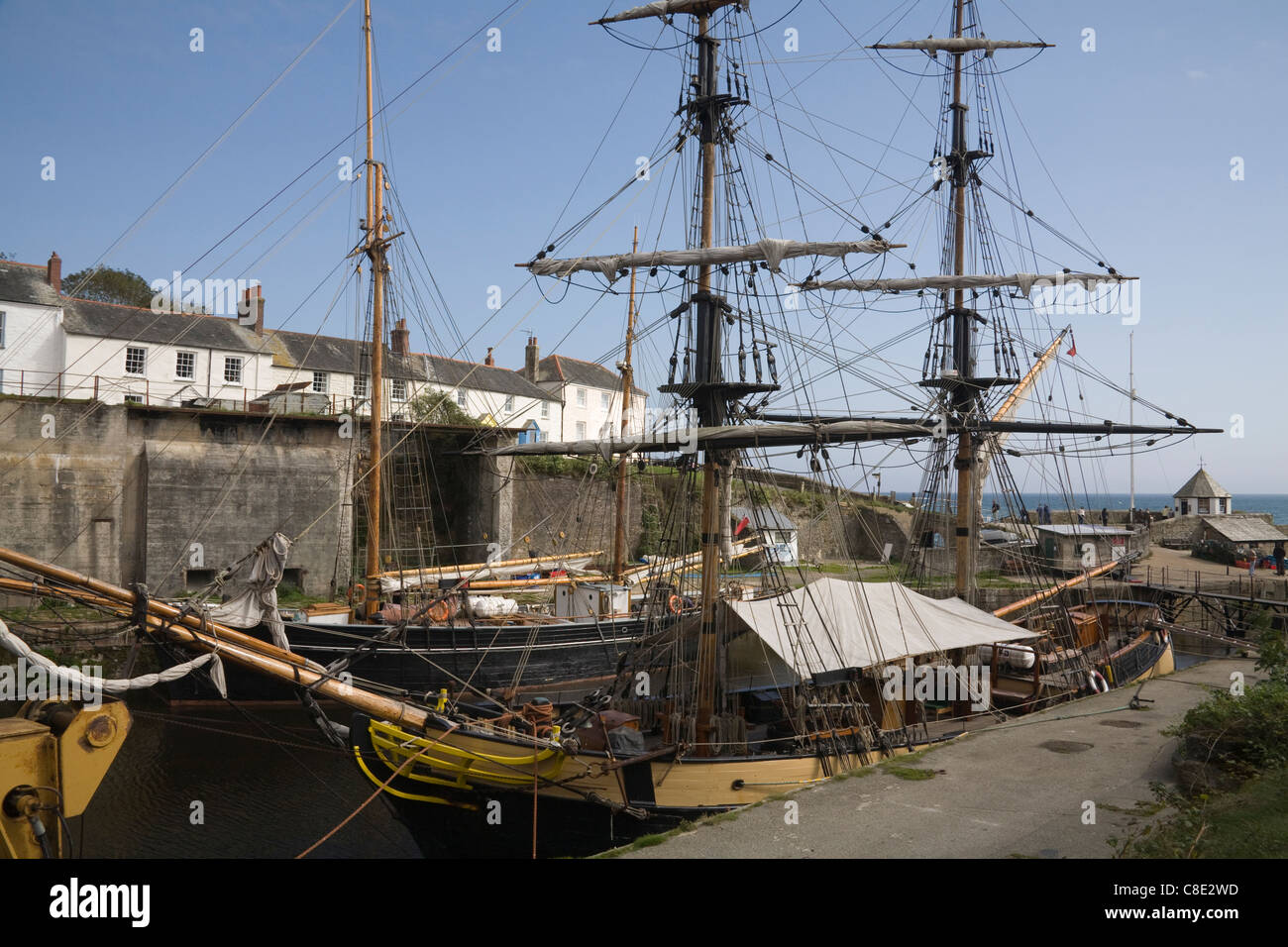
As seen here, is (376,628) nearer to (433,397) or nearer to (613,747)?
(613,747)

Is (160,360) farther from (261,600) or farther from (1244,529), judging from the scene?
(1244,529)

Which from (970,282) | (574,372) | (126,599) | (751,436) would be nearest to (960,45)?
(970,282)

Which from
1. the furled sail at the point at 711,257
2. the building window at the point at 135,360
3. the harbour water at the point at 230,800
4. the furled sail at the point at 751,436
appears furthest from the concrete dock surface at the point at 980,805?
the building window at the point at 135,360

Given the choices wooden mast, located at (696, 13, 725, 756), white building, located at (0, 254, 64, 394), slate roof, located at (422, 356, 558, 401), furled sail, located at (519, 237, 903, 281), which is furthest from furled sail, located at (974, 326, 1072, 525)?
white building, located at (0, 254, 64, 394)

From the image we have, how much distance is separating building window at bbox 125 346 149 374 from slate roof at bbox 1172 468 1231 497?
164 ft

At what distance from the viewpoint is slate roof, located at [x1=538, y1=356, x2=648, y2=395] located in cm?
5097

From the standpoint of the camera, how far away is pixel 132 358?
33.1 metres

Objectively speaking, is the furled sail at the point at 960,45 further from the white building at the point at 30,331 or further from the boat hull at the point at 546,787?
the white building at the point at 30,331

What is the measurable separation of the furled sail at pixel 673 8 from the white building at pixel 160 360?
13.9 m

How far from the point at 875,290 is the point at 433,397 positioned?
65.0 feet

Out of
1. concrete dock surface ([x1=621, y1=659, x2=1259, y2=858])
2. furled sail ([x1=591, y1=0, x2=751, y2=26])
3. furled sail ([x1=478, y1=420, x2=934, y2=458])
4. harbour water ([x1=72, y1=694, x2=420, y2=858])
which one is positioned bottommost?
harbour water ([x1=72, y1=694, x2=420, y2=858])

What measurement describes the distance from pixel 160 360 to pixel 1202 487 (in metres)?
50.9

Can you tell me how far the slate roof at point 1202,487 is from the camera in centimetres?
4806

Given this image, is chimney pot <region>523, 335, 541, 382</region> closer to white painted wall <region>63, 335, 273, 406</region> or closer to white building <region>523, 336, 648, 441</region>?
white building <region>523, 336, 648, 441</region>
